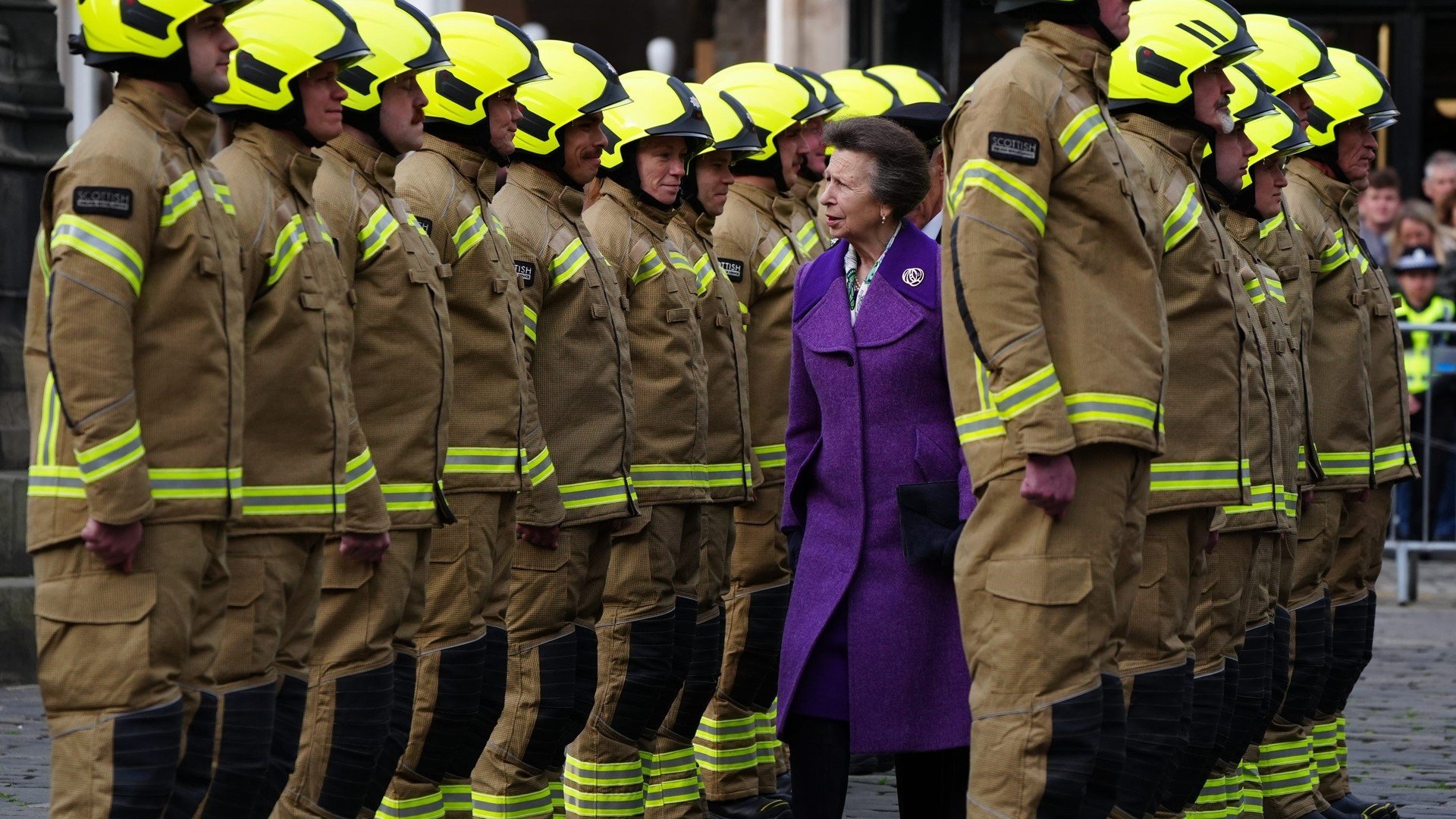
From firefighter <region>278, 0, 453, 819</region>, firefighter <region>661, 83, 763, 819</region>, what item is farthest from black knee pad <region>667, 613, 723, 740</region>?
firefighter <region>278, 0, 453, 819</region>

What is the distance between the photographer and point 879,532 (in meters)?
6.15

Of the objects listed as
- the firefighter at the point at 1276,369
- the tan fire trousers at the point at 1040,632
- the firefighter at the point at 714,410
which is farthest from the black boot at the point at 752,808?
the tan fire trousers at the point at 1040,632

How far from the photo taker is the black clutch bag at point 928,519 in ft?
19.8

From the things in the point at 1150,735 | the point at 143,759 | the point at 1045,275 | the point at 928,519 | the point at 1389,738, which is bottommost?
the point at 1389,738

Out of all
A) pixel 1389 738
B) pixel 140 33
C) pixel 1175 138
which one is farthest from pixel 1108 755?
pixel 1389 738

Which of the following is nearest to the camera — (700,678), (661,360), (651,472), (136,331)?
(136,331)

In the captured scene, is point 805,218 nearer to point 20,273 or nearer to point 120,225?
point 20,273

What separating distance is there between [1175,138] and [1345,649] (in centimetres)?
274

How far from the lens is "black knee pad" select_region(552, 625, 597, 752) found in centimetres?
712

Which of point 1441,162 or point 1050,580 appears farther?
point 1441,162

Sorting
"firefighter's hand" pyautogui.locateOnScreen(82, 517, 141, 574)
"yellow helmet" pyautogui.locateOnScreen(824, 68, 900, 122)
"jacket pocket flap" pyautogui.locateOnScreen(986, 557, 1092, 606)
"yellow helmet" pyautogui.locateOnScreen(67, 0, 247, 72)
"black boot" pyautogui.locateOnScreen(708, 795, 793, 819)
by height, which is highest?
"yellow helmet" pyautogui.locateOnScreen(824, 68, 900, 122)

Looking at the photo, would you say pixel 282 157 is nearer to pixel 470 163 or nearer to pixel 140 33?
pixel 140 33

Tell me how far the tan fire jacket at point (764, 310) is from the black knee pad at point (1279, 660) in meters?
1.93

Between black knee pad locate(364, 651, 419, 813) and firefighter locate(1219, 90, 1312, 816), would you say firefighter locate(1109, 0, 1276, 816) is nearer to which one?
firefighter locate(1219, 90, 1312, 816)
